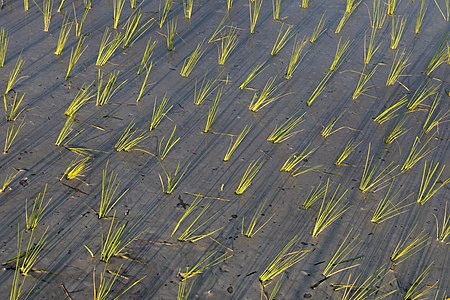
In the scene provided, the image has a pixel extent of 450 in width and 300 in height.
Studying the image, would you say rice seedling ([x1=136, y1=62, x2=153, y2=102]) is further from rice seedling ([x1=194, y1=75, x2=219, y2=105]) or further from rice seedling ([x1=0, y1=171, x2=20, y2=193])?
rice seedling ([x1=0, y1=171, x2=20, y2=193])

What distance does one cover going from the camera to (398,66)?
3.79m

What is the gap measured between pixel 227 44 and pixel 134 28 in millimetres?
553

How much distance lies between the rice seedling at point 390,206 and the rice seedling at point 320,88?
71 centimetres

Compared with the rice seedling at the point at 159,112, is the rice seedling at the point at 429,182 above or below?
below

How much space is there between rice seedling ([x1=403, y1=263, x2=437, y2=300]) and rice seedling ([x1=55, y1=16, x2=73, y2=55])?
2.22 m

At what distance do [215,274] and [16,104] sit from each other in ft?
4.54

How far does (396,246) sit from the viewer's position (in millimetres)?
2529

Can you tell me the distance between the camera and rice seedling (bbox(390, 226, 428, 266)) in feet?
8.05

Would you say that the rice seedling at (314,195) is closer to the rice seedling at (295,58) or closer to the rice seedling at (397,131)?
the rice seedling at (397,131)

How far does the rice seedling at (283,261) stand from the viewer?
7.47 ft

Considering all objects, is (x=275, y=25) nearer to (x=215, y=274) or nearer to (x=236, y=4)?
(x=236, y=4)

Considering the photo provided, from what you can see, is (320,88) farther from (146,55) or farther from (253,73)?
(146,55)

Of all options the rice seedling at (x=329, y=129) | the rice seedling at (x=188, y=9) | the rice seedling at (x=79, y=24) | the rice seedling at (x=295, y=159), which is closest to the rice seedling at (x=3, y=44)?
the rice seedling at (x=79, y=24)

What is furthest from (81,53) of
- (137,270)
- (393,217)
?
(393,217)
